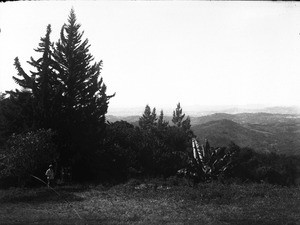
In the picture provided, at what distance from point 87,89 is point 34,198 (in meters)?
14.2

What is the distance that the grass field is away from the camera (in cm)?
1466

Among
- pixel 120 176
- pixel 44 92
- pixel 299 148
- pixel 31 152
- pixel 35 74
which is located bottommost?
pixel 299 148

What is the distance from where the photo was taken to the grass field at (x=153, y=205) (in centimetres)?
1466

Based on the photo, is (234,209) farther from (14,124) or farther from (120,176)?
(14,124)

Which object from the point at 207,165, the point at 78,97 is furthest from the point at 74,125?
the point at 207,165

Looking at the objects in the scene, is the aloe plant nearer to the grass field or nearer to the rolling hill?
the grass field

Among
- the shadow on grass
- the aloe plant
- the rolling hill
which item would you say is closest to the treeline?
the aloe plant

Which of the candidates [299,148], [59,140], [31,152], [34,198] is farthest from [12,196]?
[299,148]

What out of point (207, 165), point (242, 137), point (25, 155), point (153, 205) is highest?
point (25, 155)

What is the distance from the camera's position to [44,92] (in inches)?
1152

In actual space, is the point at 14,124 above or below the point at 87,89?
below

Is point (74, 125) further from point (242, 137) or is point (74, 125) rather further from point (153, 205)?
point (242, 137)

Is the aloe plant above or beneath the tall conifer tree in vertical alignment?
beneath

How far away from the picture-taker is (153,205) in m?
18.3
